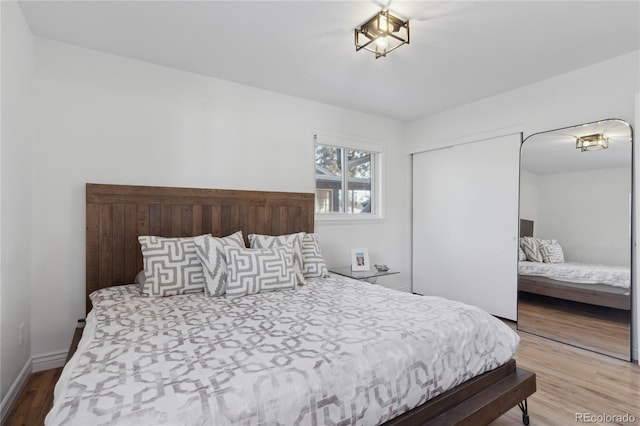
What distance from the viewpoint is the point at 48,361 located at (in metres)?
2.43

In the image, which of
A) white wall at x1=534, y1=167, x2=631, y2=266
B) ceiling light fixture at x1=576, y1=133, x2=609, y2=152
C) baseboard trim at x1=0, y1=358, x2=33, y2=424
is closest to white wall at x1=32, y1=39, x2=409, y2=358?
baseboard trim at x1=0, y1=358, x2=33, y2=424

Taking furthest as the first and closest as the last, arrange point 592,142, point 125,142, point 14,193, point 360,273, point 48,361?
point 360,273 → point 592,142 → point 125,142 → point 48,361 → point 14,193

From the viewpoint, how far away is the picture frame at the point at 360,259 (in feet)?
12.4

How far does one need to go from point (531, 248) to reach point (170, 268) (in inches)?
130

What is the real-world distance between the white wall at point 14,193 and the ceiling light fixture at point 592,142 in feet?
13.8

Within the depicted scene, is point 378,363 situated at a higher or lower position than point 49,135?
lower

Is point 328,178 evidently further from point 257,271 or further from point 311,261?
point 257,271

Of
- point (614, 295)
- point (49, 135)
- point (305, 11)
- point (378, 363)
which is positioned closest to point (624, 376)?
point (614, 295)

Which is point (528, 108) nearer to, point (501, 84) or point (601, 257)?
point (501, 84)

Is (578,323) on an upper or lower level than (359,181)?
lower

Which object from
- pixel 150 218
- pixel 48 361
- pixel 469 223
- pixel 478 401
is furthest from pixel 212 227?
pixel 469 223

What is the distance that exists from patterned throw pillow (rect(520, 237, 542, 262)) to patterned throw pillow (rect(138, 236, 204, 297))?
120 inches

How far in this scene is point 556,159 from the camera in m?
3.09

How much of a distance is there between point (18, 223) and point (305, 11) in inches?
88.6
